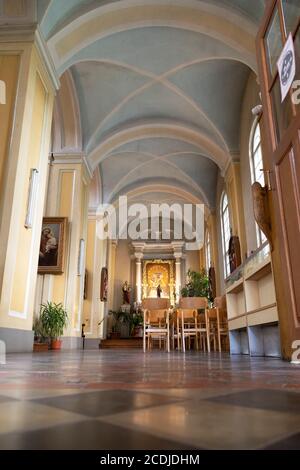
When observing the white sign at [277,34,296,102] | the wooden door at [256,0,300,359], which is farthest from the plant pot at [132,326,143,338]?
the white sign at [277,34,296,102]

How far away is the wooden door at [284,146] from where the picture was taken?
238cm

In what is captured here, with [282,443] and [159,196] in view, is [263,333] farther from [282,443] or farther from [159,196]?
[159,196]

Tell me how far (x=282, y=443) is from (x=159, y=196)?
15.6 metres

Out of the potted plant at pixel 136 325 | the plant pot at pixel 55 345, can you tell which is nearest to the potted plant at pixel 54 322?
the plant pot at pixel 55 345

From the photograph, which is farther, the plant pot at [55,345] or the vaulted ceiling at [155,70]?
the plant pot at [55,345]

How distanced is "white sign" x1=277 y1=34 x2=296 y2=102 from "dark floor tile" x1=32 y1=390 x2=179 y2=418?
7.85 ft

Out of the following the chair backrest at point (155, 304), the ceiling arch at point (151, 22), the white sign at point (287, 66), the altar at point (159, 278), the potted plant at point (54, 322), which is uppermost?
the ceiling arch at point (151, 22)

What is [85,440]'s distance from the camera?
40 cm

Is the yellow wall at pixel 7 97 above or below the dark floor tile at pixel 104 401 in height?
above

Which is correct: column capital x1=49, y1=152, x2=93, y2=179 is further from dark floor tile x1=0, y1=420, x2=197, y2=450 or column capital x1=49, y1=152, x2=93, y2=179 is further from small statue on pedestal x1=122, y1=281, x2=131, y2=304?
small statue on pedestal x1=122, y1=281, x2=131, y2=304

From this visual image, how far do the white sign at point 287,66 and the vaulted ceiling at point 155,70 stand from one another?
3684 mm

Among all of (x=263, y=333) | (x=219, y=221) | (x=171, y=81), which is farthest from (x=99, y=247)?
(x=263, y=333)

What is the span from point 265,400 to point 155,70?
8.36 m

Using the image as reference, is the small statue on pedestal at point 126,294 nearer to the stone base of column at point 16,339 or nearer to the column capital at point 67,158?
the column capital at point 67,158
